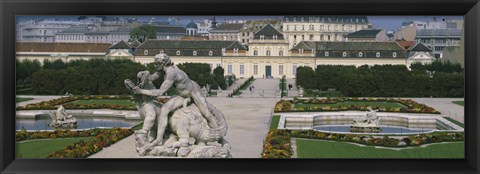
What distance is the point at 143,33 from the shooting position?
39250 mm

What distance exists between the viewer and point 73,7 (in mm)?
3021

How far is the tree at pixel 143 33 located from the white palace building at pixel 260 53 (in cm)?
458

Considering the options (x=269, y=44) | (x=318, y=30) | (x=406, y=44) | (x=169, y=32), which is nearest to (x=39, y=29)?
(x=269, y=44)

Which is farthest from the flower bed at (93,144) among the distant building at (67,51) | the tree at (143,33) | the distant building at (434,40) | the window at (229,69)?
the tree at (143,33)

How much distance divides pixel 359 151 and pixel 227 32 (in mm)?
33905

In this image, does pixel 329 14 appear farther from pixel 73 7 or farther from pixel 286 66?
pixel 286 66

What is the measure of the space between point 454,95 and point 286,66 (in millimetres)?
14251

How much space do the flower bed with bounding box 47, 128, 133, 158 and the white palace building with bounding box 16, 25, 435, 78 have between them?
2102cm

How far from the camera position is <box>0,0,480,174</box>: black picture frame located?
3.01 m

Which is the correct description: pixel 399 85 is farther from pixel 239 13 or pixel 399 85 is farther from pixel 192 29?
pixel 192 29

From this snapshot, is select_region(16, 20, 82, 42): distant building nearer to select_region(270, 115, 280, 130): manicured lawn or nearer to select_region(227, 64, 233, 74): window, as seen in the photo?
select_region(270, 115, 280, 130): manicured lawn

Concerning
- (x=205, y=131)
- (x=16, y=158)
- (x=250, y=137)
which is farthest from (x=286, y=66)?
(x=16, y=158)

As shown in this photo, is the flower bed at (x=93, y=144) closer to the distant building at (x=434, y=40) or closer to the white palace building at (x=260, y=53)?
the white palace building at (x=260, y=53)

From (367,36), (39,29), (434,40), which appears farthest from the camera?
(367,36)
